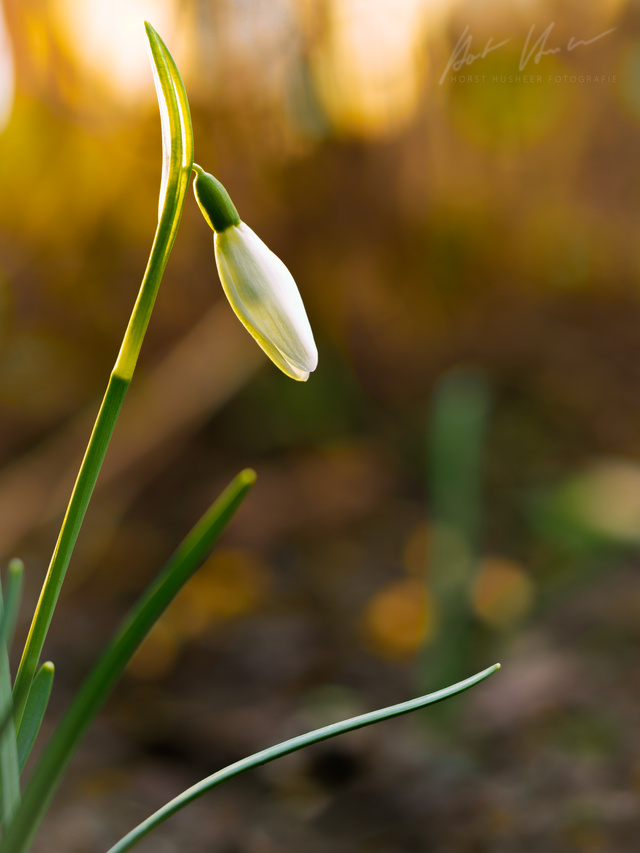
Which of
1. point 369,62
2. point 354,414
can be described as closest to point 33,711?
point 369,62

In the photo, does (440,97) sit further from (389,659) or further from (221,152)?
(389,659)

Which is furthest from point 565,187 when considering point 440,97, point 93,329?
point 93,329

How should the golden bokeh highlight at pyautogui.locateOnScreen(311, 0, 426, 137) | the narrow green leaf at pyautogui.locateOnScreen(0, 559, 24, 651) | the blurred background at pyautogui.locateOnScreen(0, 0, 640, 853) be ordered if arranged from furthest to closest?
1. the golden bokeh highlight at pyautogui.locateOnScreen(311, 0, 426, 137)
2. the blurred background at pyautogui.locateOnScreen(0, 0, 640, 853)
3. the narrow green leaf at pyautogui.locateOnScreen(0, 559, 24, 651)

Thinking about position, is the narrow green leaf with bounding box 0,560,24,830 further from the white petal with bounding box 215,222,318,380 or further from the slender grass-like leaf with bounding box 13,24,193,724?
the white petal with bounding box 215,222,318,380

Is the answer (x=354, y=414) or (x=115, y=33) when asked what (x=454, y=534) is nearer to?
(x=354, y=414)

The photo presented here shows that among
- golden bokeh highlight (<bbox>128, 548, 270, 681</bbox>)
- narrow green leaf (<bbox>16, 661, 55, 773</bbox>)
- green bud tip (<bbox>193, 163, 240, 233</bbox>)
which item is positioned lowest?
golden bokeh highlight (<bbox>128, 548, 270, 681</bbox>)

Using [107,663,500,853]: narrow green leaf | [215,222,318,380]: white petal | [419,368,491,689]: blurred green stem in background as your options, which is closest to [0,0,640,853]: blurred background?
[419,368,491,689]: blurred green stem in background
